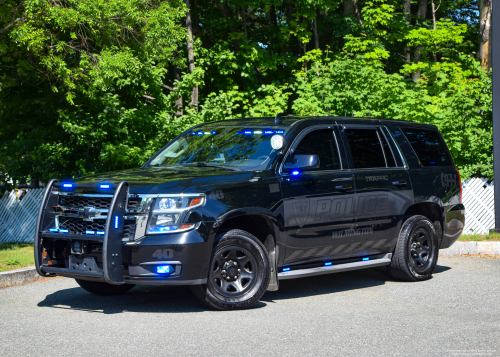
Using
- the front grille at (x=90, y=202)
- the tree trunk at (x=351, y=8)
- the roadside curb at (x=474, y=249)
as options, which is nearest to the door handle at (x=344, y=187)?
the front grille at (x=90, y=202)

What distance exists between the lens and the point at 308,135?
7.25 metres

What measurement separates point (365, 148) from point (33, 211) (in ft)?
41.4

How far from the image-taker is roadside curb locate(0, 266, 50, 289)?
806cm

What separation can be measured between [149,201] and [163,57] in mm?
9892

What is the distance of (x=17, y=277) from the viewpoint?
27.1ft

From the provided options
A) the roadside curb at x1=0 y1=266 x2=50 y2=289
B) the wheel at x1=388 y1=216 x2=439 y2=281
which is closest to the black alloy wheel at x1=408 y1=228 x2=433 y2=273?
the wheel at x1=388 y1=216 x2=439 y2=281

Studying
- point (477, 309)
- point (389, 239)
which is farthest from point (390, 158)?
point (477, 309)

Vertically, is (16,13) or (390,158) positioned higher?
(16,13)

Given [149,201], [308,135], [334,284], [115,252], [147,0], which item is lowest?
[334,284]

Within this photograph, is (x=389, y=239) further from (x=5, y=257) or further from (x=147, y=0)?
(x=147, y=0)

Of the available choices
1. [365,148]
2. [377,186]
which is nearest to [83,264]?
[377,186]

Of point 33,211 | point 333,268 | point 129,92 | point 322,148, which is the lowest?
point 33,211

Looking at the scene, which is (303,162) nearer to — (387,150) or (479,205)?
(387,150)

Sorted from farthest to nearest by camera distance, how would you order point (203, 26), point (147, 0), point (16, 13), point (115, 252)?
point (203, 26) < point (147, 0) < point (16, 13) < point (115, 252)
